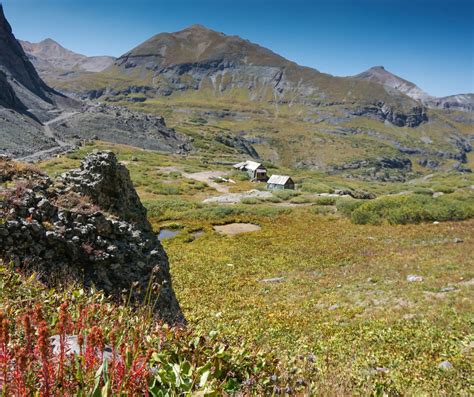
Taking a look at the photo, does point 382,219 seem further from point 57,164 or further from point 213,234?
point 57,164

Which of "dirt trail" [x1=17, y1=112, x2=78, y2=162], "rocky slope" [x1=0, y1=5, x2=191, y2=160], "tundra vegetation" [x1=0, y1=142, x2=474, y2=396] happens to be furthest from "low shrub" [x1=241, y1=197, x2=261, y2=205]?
"rocky slope" [x1=0, y1=5, x2=191, y2=160]

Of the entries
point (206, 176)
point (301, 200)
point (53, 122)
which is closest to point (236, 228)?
point (301, 200)

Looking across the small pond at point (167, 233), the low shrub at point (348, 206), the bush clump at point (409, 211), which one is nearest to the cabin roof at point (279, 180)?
the low shrub at point (348, 206)

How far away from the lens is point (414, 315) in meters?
15.4

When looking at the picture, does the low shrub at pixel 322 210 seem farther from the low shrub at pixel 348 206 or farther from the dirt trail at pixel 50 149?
the dirt trail at pixel 50 149

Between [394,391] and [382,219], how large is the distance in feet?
136

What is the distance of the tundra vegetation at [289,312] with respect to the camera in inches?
173

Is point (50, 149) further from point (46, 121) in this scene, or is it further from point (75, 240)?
point (75, 240)

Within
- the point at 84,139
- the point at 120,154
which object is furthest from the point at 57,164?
the point at 84,139

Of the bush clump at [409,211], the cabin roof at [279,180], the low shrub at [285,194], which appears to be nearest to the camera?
the bush clump at [409,211]

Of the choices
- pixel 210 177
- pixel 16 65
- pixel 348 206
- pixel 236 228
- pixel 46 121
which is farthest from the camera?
pixel 16 65

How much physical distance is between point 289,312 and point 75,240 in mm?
11140

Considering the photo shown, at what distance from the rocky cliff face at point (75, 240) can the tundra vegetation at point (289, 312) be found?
1.54 meters

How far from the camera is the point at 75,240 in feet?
37.6
